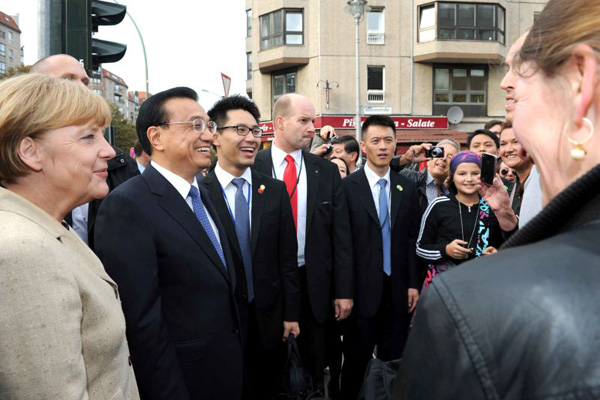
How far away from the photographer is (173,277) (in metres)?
2.48

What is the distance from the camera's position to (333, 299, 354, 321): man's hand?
426 cm

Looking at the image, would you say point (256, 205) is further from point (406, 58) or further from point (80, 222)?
point (406, 58)

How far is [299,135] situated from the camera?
4.52 metres

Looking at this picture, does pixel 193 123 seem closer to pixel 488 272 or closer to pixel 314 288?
pixel 314 288

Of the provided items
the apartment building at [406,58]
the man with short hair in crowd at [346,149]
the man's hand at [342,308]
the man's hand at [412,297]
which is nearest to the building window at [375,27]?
the apartment building at [406,58]

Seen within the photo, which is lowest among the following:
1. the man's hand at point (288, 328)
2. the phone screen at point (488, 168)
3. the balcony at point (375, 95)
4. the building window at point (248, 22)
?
the man's hand at point (288, 328)

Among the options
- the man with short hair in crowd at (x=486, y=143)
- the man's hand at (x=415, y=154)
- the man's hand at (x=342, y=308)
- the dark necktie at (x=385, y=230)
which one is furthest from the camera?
the man with short hair in crowd at (x=486, y=143)

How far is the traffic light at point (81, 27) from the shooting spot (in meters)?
4.34

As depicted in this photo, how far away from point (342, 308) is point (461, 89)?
73.4ft

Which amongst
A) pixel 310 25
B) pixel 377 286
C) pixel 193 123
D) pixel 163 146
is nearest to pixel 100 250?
pixel 163 146

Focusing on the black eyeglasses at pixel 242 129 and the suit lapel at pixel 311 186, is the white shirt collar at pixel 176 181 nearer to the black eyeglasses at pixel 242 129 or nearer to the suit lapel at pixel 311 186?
the black eyeglasses at pixel 242 129

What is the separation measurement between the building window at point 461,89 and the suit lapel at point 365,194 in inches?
819

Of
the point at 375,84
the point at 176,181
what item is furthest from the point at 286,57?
the point at 176,181

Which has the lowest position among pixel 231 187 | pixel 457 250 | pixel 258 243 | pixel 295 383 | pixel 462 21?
pixel 295 383
